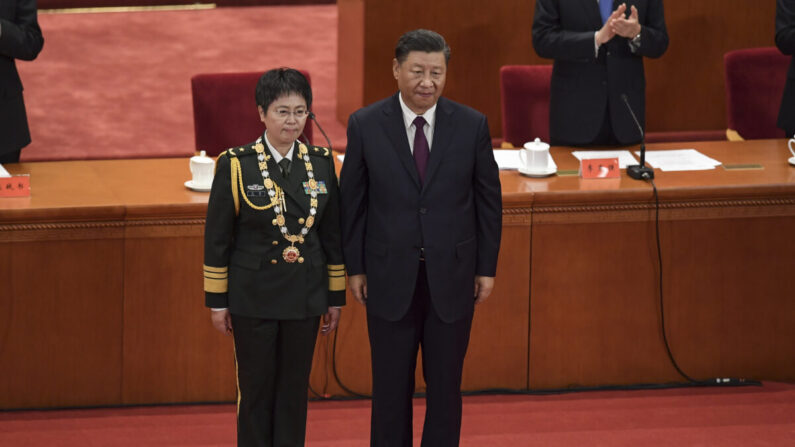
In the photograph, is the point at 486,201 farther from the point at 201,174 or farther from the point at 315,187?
the point at 201,174

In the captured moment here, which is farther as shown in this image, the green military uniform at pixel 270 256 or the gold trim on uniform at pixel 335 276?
the gold trim on uniform at pixel 335 276

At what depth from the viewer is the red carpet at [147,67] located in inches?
237

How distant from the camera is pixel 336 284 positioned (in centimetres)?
291

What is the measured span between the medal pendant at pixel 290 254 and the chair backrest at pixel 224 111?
168 cm

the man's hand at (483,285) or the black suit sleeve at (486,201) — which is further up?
the black suit sleeve at (486,201)

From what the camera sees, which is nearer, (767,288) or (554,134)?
(767,288)

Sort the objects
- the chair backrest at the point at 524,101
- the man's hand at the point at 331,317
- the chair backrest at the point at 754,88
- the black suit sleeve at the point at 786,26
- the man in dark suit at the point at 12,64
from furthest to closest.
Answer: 1. the chair backrest at the point at 754,88
2. the chair backrest at the point at 524,101
3. the black suit sleeve at the point at 786,26
4. the man in dark suit at the point at 12,64
5. the man's hand at the point at 331,317

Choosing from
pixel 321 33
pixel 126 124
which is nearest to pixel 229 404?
pixel 126 124

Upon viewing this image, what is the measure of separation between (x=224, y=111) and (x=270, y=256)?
5.82 ft

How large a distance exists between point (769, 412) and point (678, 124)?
2779mm

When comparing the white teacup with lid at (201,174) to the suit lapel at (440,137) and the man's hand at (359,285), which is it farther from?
the suit lapel at (440,137)

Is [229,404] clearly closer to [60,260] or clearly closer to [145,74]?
[60,260]

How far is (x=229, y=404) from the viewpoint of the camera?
3701 mm

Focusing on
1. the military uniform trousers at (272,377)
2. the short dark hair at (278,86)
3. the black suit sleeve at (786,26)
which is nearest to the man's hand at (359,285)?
the military uniform trousers at (272,377)
